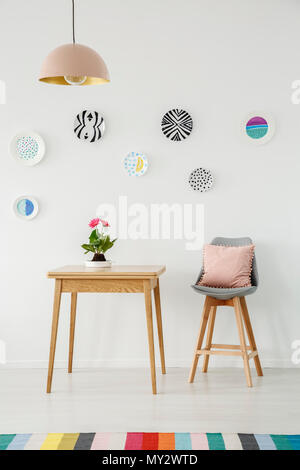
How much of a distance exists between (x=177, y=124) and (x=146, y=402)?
2046 millimetres

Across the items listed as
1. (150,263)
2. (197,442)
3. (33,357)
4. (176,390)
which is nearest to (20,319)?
(33,357)

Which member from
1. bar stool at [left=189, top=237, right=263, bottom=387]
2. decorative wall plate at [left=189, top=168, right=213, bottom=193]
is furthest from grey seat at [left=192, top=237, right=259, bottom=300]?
decorative wall plate at [left=189, top=168, right=213, bottom=193]

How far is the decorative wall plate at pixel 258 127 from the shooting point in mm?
4375

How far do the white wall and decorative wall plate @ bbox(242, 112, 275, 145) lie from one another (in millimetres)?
59

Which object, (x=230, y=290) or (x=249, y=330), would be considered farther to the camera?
(x=249, y=330)

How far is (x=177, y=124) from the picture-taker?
4402 millimetres

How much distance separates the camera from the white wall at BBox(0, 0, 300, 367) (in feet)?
14.4

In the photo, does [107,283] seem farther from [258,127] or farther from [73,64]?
[258,127]

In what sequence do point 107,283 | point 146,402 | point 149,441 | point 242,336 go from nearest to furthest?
1. point 149,441
2. point 146,402
3. point 107,283
4. point 242,336

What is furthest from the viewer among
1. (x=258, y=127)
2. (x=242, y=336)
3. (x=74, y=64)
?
(x=258, y=127)

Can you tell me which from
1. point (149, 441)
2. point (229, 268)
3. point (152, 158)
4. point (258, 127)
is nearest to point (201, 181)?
point (152, 158)

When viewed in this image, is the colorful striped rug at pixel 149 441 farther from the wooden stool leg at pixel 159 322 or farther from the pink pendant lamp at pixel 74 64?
the pink pendant lamp at pixel 74 64
